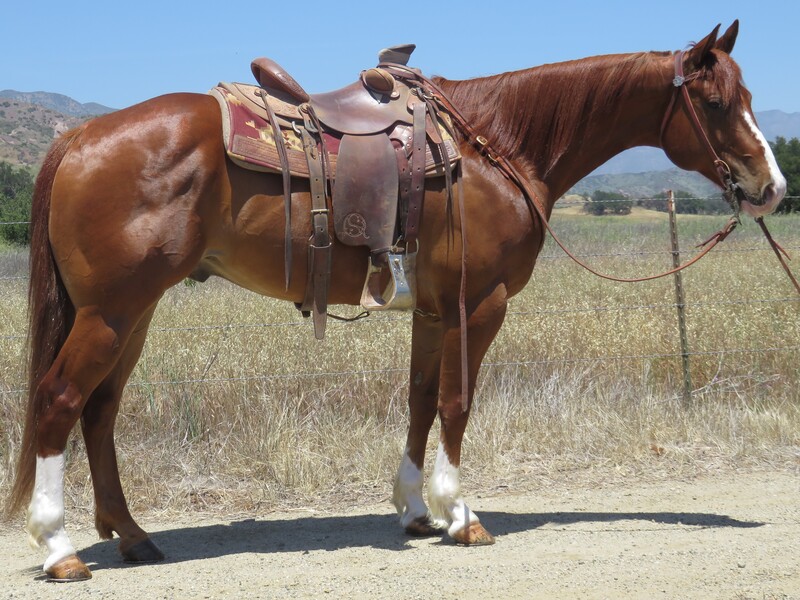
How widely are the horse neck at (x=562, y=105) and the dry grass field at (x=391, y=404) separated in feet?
6.51

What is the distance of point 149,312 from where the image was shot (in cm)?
404

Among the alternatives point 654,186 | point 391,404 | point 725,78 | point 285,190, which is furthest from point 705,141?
point 654,186

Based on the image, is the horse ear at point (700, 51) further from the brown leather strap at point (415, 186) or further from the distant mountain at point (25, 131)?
the distant mountain at point (25, 131)

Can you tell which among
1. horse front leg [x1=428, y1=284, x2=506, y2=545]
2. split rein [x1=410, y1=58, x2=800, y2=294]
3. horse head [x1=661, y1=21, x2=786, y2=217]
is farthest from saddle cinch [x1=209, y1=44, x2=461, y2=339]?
horse head [x1=661, y1=21, x2=786, y2=217]

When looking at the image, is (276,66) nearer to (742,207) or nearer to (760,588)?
(742,207)

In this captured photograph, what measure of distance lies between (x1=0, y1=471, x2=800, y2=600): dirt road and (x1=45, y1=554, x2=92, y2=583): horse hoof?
0.04 m

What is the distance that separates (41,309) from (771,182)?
335 centimetres

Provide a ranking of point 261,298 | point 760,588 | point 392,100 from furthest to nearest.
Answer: point 261,298
point 392,100
point 760,588

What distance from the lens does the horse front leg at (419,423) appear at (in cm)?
440

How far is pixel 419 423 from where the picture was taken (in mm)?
4469

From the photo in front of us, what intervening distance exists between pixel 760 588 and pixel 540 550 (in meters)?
0.97

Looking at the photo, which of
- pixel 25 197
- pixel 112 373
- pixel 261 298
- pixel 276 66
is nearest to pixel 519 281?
pixel 276 66

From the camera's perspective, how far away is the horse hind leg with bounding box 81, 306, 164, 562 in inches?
159

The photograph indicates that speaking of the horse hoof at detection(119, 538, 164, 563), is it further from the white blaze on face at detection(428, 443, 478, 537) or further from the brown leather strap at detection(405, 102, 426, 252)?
the brown leather strap at detection(405, 102, 426, 252)
